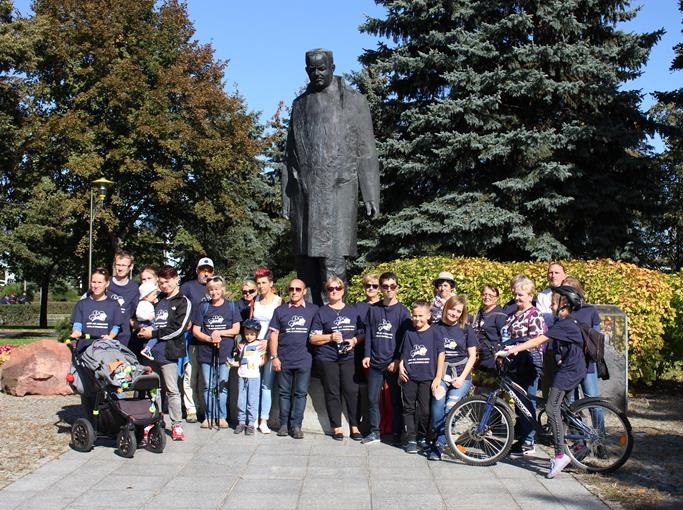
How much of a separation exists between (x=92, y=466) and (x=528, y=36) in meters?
17.8

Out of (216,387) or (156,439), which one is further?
(216,387)

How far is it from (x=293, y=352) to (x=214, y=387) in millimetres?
1182

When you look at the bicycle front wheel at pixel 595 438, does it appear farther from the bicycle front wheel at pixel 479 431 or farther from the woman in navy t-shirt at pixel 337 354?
the woman in navy t-shirt at pixel 337 354

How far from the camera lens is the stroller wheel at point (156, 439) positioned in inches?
287

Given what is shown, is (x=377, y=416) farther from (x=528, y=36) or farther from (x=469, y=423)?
(x=528, y=36)

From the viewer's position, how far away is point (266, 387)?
839 centimetres

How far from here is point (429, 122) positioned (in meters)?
20.2

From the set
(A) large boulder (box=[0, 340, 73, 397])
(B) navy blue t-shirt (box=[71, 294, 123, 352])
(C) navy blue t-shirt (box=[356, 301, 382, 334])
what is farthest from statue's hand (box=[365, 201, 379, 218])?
(A) large boulder (box=[0, 340, 73, 397])

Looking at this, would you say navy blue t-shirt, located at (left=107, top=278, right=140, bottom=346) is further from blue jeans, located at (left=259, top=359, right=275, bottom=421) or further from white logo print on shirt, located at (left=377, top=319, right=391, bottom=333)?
white logo print on shirt, located at (left=377, top=319, right=391, bottom=333)

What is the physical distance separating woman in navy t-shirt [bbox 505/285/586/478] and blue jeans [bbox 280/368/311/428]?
2341 mm

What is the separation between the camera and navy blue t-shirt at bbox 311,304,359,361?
26.3 ft

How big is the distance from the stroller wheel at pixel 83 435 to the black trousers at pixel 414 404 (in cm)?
303

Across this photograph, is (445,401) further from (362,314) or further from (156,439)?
(156,439)

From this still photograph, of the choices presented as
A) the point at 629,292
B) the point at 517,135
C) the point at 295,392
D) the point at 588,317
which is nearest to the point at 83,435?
the point at 295,392
